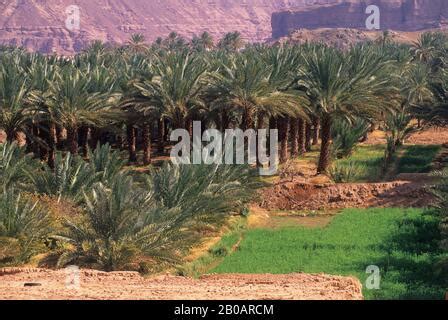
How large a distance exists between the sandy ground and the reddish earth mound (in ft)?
28.6

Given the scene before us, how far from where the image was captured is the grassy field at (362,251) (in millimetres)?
11938

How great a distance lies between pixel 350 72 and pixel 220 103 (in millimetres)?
5600

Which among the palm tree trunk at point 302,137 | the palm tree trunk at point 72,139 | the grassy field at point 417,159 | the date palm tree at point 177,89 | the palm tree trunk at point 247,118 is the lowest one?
the grassy field at point 417,159

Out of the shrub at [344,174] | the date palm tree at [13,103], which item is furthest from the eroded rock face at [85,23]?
the shrub at [344,174]

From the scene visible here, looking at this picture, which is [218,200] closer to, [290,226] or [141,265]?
[290,226]

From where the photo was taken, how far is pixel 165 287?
9.55 meters

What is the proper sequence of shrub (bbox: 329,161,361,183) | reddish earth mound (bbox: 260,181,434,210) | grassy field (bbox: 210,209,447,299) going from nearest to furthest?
grassy field (bbox: 210,209,447,299)
reddish earth mound (bbox: 260,181,434,210)
shrub (bbox: 329,161,361,183)

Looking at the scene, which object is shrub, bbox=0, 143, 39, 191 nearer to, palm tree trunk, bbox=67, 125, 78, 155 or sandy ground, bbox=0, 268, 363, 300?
palm tree trunk, bbox=67, 125, 78, 155

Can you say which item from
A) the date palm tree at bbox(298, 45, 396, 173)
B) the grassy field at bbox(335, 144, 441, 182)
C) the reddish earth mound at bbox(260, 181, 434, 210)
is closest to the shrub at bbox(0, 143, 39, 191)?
the reddish earth mound at bbox(260, 181, 434, 210)

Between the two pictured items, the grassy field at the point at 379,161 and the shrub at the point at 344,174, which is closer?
the shrub at the point at 344,174

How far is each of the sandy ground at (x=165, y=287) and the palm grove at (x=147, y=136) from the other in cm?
140

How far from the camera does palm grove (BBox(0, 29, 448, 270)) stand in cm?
1271

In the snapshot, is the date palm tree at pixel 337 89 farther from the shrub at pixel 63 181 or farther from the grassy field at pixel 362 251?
the shrub at pixel 63 181

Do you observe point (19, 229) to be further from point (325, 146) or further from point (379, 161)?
point (379, 161)
